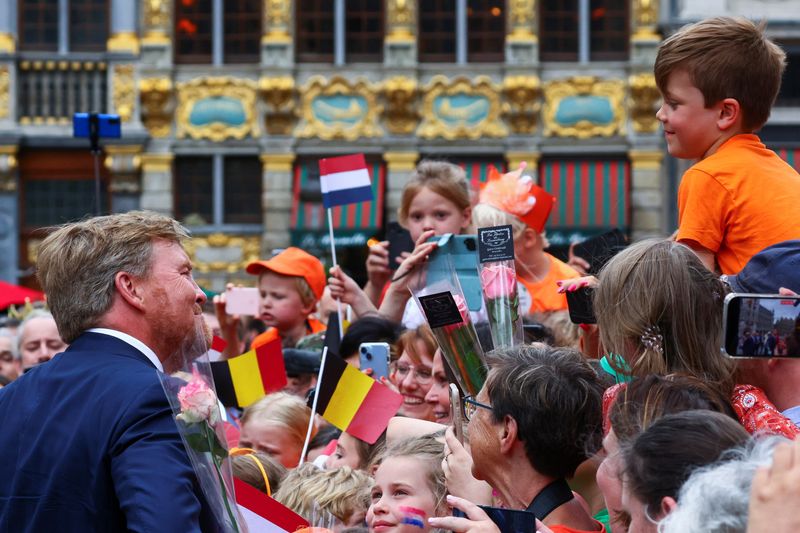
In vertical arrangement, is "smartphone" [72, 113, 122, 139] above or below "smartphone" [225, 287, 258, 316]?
above

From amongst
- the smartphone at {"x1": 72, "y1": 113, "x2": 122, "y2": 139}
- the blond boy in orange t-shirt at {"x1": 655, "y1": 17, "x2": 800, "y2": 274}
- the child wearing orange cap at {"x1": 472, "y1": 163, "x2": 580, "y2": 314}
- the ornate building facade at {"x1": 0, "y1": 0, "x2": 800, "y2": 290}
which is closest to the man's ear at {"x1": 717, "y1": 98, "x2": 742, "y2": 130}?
the blond boy in orange t-shirt at {"x1": 655, "y1": 17, "x2": 800, "y2": 274}

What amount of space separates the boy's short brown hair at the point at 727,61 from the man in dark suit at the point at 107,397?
1.49 metres

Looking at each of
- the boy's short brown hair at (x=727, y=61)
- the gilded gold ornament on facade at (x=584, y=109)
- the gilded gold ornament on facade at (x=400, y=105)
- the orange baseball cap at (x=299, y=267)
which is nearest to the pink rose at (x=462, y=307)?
the boy's short brown hair at (x=727, y=61)

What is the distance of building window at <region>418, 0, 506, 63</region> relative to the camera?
2183 centimetres

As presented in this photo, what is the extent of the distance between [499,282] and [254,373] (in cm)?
191

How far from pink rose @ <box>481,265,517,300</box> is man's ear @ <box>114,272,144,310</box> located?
130cm

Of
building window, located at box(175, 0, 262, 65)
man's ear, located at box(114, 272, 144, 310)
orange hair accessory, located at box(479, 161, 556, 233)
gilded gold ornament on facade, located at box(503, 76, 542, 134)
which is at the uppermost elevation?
building window, located at box(175, 0, 262, 65)

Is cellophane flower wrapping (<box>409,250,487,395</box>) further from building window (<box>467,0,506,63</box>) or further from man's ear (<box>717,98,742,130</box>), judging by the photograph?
building window (<box>467,0,506,63</box>)

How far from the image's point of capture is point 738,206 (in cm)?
409

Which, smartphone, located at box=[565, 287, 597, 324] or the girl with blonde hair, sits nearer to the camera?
smartphone, located at box=[565, 287, 597, 324]

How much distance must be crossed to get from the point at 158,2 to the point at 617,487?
19.4 metres

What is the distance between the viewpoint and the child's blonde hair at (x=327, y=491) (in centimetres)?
462

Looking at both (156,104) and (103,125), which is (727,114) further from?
(156,104)

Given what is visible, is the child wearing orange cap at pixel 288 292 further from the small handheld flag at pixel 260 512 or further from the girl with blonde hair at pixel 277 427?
the small handheld flag at pixel 260 512
